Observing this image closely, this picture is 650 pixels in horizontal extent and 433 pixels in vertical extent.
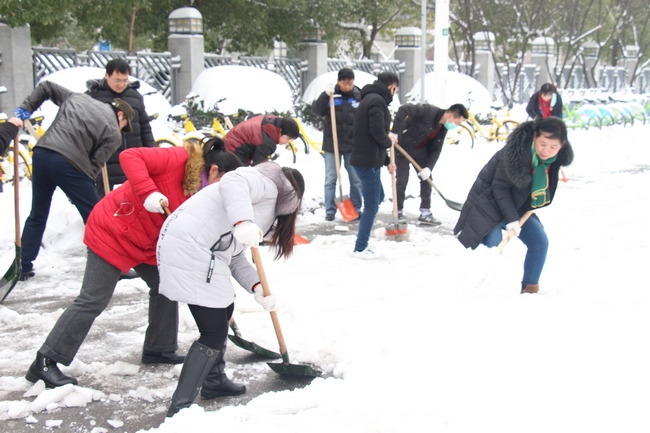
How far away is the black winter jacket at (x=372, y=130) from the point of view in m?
7.40

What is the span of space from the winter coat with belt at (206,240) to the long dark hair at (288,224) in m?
0.13

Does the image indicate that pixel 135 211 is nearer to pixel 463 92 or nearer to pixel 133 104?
pixel 133 104

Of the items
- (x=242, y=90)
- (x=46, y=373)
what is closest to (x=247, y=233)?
(x=46, y=373)

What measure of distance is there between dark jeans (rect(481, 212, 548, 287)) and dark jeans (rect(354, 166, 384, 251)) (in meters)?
1.79

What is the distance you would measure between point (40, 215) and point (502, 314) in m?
3.62

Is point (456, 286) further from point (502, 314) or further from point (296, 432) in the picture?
point (296, 432)

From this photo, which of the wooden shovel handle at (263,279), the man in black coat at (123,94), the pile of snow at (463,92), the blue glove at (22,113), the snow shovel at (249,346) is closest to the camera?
the wooden shovel handle at (263,279)

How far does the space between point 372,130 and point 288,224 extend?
12.5ft

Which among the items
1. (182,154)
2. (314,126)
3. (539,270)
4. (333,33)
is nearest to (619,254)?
(539,270)

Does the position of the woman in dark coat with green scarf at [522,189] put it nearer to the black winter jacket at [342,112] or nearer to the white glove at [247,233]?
the white glove at [247,233]

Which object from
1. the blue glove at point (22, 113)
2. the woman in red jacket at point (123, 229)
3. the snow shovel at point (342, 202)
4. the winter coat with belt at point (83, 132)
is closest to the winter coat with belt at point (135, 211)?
the woman in red jacket at point (123, 229)

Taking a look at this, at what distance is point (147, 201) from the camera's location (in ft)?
12.9

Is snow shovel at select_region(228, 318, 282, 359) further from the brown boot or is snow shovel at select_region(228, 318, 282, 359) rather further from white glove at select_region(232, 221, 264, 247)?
the brown boot

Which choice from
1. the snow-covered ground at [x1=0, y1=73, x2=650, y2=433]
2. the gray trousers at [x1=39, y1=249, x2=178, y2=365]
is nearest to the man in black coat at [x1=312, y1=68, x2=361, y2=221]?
the snow-covered ground at [x1=0, y1=73, x2=650, y2=433]
